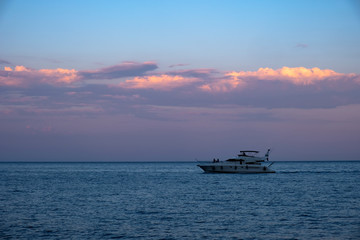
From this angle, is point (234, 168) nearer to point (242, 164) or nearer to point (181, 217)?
point (242, 164)

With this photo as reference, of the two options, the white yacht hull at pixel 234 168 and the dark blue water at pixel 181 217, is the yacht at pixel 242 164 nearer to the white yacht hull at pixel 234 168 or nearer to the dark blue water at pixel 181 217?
the white yacht hull at pixel 234 168

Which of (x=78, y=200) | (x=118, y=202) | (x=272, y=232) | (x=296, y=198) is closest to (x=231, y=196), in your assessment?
(x=296, y=198)

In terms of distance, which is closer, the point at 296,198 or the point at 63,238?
the point at 63,238

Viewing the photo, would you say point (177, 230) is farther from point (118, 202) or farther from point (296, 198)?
point (296, 198)

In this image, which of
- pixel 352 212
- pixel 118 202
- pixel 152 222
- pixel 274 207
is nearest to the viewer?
pixel 152 222

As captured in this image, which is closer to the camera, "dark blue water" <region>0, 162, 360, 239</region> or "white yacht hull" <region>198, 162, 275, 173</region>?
"dark blue water" <region>0, 162, 360, 239</region>

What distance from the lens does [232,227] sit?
3322 cm

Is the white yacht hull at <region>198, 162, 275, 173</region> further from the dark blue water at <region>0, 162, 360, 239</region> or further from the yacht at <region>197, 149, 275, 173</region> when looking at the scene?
the dark blue water at <region>0, 162, 360, 239</region>

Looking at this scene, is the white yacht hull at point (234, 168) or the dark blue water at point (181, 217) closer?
the dark blue water at point (181, 217)

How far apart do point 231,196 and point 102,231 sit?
89.1 feet

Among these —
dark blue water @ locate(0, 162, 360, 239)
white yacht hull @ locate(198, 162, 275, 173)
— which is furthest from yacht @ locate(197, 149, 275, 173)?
dark blue water @ locate(0, 162, 360, 239)

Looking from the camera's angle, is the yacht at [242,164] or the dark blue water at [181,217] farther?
the yacht at [242,164]

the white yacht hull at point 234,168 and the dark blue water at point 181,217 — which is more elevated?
the white yacht hull at point 234,168

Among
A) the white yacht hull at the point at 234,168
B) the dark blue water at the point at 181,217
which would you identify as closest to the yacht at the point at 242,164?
the white yacht hull at the point at 234,168
